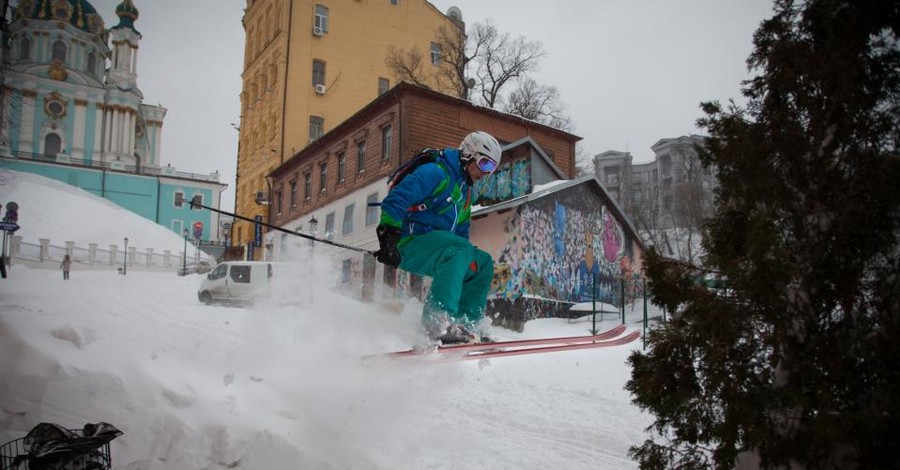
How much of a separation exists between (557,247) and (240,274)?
43.1ft

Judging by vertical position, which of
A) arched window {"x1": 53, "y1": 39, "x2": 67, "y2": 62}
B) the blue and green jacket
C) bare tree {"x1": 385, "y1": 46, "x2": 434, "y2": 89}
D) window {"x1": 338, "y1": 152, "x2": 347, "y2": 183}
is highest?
bare tree {"x1": 385, "y1": 46, "x2": 434, "y2": 89}

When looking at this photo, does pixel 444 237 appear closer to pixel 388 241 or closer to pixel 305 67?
pixel 388 241

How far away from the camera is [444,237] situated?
17.9 feet

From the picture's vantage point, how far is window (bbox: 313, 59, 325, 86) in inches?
1004

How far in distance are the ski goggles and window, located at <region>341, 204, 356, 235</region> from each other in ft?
65.9

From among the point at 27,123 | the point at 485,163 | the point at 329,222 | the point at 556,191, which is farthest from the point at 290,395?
the point at 329,222

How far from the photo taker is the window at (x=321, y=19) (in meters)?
17.5

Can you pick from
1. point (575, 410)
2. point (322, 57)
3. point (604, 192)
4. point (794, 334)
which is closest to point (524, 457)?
point (575, 410)

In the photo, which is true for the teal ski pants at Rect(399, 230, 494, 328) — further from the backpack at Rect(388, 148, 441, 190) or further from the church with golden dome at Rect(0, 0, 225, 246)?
the church with golden dome at Rect(0, 0, 225, 246)

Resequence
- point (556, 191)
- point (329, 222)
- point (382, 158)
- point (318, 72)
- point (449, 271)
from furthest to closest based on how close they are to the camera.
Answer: point (318, 72) < point (329, 222) < point (382, 158) < point (556, 191) < point (449, 271)

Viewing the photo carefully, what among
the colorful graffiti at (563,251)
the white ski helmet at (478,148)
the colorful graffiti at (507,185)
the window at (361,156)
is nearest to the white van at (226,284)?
the white ski helmet at (478,148)

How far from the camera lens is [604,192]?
2442cm

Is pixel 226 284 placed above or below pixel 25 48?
below

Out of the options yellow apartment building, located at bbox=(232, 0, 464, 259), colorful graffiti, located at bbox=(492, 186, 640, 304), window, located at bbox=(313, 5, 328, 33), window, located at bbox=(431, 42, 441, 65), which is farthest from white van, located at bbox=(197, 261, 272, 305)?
window, located at bbox=(431, 42, 441, 65)
